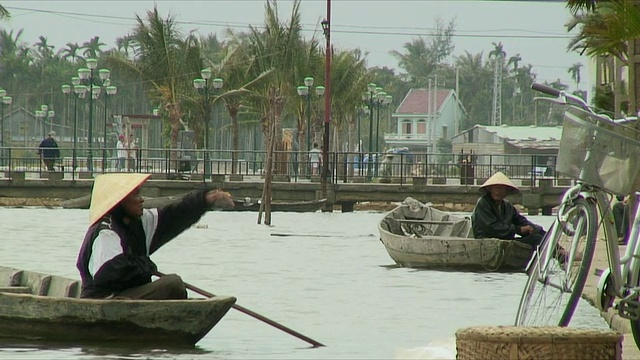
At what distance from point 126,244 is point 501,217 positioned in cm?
684

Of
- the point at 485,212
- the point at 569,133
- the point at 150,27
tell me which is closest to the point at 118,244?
the point at 569,133

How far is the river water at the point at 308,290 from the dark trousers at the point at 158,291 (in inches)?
18.1

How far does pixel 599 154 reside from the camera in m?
7.52

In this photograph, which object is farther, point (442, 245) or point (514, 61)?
point (514, 61)

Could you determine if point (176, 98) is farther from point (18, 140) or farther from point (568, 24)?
point (18, 140)

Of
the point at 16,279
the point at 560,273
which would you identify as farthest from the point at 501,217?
the point at 560,273

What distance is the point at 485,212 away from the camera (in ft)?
52.3

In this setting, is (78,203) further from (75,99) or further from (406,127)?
(406,127)

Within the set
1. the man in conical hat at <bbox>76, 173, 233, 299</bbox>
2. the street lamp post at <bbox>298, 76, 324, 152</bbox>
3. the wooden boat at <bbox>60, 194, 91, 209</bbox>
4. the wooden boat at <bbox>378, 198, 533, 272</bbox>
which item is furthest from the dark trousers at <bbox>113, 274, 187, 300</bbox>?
the street lamp post at <bbox>298, 76, 324, 152</bbox>

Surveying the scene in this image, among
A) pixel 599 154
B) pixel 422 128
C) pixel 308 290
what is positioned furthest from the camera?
pixel 422 128

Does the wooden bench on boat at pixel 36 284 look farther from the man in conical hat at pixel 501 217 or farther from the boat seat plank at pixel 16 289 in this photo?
the man in conical hat at pixel 501 217

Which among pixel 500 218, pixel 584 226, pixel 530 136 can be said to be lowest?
pixel 500 218

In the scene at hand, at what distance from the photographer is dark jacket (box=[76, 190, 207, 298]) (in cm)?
1002

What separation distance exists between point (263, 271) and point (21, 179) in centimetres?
1900
